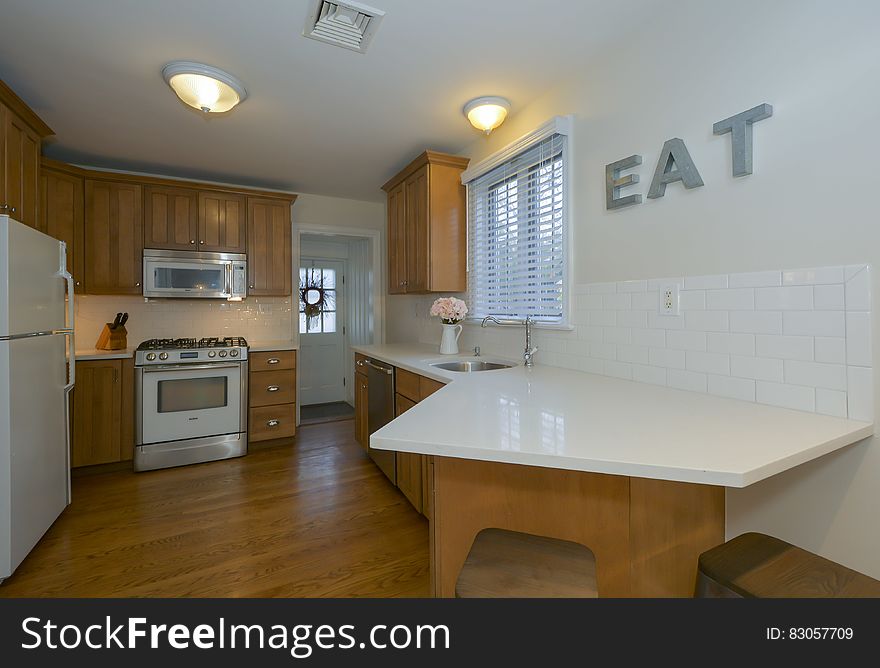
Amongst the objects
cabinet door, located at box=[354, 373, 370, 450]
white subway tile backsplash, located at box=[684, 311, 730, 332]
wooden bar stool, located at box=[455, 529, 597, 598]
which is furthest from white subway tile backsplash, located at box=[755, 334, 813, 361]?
cabinet door, located at box=[354, 373, 370, 450]

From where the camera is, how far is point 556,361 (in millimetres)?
2340

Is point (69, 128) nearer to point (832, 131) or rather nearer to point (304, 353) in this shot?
point (304, 353)

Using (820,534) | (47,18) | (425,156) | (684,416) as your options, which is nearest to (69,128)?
(47,18)

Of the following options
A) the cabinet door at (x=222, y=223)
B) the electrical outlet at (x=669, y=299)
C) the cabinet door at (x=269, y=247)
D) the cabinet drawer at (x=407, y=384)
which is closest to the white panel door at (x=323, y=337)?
the cabinet door at (x=269, y=247)

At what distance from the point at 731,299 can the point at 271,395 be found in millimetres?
3427

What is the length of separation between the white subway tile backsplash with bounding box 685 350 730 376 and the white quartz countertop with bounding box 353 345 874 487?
100 millimetres

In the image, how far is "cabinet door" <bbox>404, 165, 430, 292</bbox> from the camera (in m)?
3.08

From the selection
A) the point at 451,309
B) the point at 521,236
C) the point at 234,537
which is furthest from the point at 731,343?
the point at 234,537

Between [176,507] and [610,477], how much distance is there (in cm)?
263

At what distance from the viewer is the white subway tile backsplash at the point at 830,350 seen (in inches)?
47.3

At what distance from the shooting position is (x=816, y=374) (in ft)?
4.11

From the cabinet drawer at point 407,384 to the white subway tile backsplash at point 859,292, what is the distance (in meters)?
1.78

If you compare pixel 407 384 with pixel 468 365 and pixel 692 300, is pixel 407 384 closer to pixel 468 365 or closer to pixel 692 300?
pixel 468 365

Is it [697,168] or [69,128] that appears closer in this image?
[697,168]
